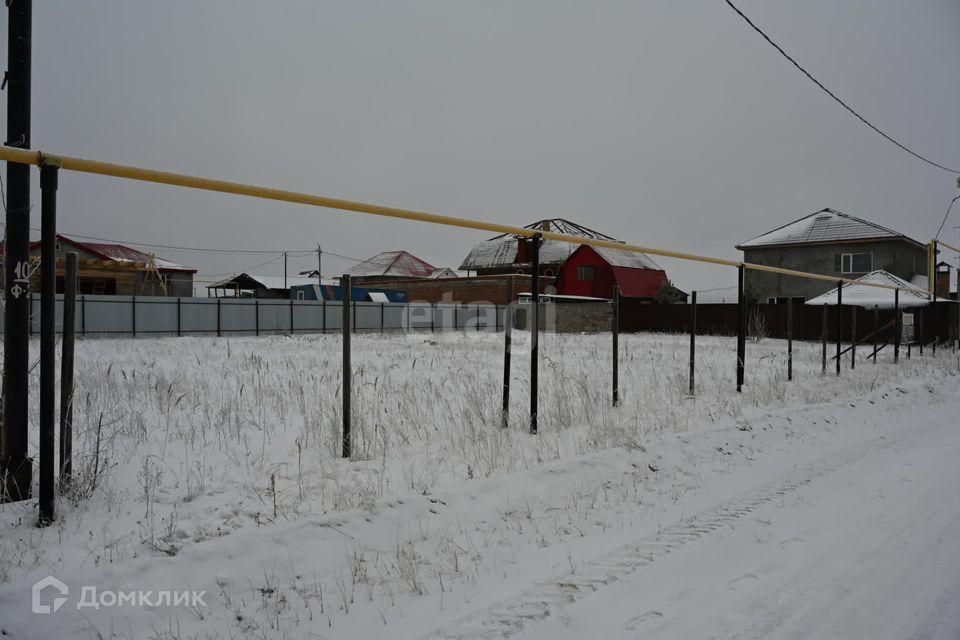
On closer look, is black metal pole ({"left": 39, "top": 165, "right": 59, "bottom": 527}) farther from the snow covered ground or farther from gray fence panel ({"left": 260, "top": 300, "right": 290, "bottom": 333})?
gray fence panel ({"left": 260, "top": 300, "right": 290, "bottom": 333})

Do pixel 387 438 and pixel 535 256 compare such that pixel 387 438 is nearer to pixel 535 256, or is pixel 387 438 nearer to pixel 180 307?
pixel 535 256

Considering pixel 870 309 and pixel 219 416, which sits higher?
pixel 870 309

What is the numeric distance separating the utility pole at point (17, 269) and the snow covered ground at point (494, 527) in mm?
293

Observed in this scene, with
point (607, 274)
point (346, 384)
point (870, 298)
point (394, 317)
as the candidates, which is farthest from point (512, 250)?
point (346, 384)

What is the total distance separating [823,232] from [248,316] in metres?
32.6

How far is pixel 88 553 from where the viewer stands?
2.92 metres

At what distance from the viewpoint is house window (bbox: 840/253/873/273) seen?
3338cm

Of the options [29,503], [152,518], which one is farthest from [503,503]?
[29,503]

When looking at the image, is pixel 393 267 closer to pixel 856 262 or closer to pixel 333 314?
pixel 333 314

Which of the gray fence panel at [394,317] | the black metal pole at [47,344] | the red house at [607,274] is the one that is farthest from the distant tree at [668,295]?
the black metal pole at [47,344]

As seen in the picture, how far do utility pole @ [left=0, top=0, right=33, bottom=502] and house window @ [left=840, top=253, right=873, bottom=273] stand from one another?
38.5 metres

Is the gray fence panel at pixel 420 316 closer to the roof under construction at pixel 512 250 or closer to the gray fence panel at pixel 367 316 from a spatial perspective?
the gray fence panel at pixel 367 316

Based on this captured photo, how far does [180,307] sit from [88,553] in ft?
79.6

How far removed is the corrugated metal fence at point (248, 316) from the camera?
2239 cm
